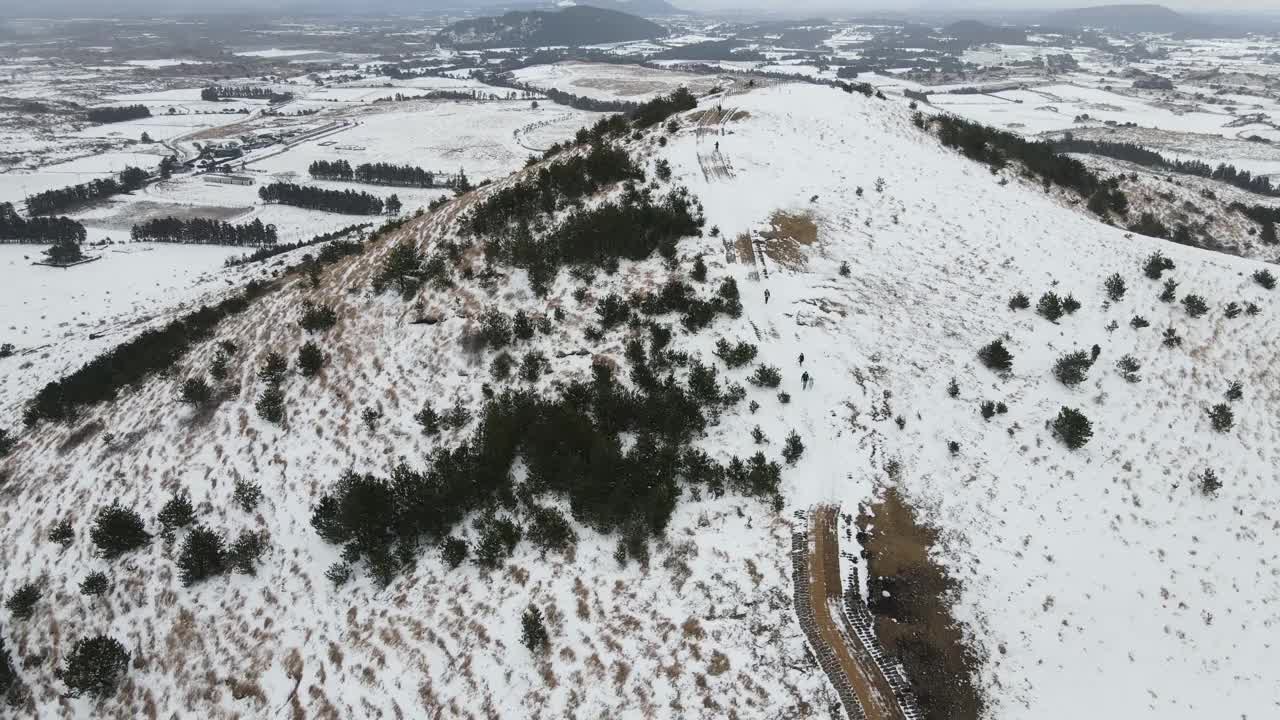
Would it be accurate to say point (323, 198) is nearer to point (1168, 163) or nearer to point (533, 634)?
point (533, 634)

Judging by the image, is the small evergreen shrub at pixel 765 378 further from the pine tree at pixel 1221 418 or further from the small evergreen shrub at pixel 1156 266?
the small evergreen shrub at pixel 1156 266

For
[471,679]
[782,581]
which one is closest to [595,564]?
[471,679]

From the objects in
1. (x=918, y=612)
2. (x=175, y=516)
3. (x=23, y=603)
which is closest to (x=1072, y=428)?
(x=918, y=612)

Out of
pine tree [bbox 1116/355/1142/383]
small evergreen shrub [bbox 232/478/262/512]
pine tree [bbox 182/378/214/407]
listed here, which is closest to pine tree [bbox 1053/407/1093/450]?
pine tree [bbox 1116/355/1142/383]

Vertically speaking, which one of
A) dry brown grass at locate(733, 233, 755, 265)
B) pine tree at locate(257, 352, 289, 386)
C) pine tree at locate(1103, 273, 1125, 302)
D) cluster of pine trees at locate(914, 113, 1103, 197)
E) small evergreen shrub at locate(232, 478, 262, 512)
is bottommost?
small evergreen shrub at locate(232, 478, 262, 512)

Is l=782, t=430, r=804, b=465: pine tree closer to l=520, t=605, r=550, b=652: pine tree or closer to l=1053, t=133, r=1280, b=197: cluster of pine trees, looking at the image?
l=520, t=605, r=550, b=652: pine tree

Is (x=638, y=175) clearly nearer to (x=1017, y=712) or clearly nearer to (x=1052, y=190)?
(x=1017, y=712)
